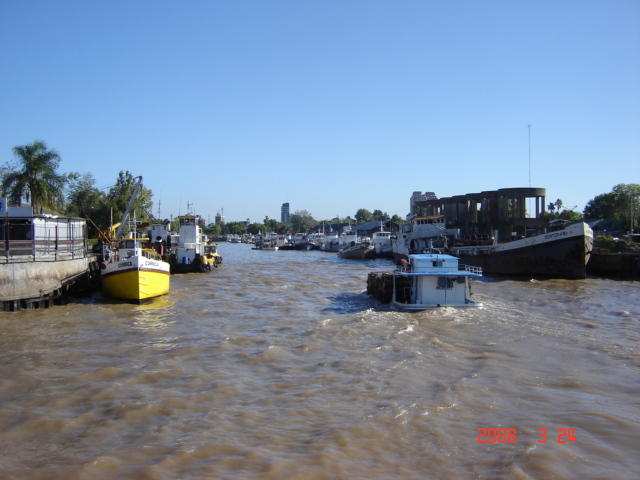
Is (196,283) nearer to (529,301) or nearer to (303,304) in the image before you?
(303,304)

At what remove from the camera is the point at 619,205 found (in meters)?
66.4

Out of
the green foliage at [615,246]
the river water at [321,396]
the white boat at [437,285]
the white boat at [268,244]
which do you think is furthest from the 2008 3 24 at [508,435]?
the white boat at [268,244]

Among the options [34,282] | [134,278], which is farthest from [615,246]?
[34,282]

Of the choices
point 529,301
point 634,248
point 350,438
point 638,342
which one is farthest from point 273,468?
point 634,248

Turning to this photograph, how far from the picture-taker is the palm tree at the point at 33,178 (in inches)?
1447

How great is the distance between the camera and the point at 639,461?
801cm

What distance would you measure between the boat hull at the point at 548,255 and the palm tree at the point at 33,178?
1399 inches

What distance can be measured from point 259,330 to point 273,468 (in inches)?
411

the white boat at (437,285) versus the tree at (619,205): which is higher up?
the tree at (619,205)

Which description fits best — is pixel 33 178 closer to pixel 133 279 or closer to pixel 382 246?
pixel 133 279

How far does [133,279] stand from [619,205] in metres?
66.5

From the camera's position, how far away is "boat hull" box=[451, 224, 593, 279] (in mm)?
34156

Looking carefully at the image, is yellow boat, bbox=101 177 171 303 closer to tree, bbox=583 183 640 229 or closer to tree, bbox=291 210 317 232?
tree, bbox=583 183 640 229

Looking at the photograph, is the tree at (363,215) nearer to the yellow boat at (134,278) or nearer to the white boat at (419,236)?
the white boat at (419,236)
